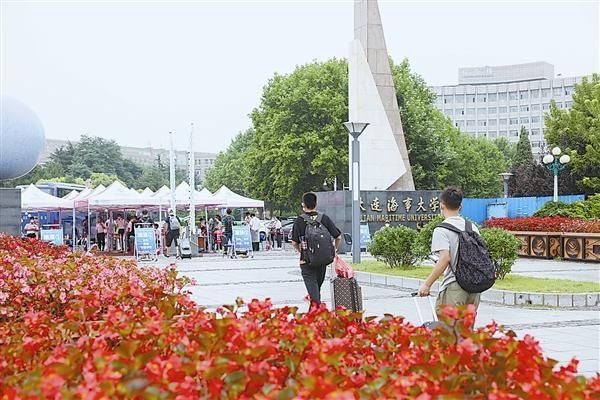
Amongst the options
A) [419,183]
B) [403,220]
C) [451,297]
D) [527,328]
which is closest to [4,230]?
[527,328]

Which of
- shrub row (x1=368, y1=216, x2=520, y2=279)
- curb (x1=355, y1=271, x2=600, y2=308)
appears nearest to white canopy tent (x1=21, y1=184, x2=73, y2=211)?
shrub row (x1=368, y1=216, x2=520, y2=279)

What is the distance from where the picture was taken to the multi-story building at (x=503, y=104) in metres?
113

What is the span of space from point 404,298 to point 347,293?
17.1 feet

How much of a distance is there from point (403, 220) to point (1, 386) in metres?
24.2

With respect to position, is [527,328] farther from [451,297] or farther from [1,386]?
[1,386]

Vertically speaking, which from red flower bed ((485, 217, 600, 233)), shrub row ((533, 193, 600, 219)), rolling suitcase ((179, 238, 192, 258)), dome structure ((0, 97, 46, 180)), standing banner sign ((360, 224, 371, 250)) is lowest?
rolling suitcase ((179, 238, 192, 258))

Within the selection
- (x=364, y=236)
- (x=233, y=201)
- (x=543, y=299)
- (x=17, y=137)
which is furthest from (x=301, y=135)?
(x=543, y=299)

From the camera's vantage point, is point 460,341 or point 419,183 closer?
point 460,341

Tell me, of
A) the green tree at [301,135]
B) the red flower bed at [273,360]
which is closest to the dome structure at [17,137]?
the red flower bed at [273,360]

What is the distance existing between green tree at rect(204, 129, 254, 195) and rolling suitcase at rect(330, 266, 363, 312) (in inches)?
2171

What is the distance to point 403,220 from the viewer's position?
2638cm

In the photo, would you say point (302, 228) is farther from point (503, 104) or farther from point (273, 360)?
point (503, 104)

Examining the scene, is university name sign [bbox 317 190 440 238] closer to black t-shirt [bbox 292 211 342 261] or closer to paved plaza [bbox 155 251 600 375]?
paved plaza [bbox 155 251 600 375]

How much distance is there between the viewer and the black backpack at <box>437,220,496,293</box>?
19.3 feet
